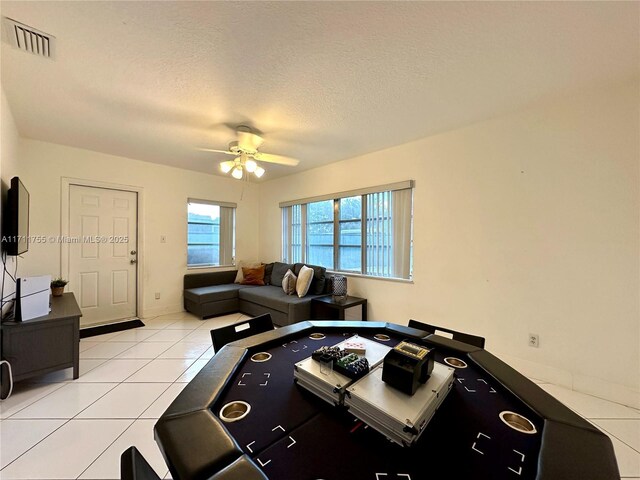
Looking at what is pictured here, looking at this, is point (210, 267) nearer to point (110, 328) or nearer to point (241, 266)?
point (241, 266)

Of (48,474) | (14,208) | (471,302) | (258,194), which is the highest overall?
(258,194)

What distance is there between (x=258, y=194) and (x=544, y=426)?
211 inches

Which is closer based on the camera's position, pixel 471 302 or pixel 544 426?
pixel 544 426

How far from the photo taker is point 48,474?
4.44 feet

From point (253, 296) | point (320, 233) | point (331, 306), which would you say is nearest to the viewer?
point (331, 306)

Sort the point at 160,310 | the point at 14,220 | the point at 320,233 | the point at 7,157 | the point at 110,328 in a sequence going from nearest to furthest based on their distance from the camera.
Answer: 1. the point at 14,220
2. the point at 7,157
3. the point at 110,328
4. the point at 160,310
5. the point at 320,233

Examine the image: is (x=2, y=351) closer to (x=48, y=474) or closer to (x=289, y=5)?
(x=48, y=474)

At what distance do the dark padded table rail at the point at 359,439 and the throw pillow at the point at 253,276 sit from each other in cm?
379

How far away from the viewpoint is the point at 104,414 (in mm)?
1799

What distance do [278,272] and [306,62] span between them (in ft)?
11.4

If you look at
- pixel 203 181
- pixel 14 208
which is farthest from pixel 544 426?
pixel 203 181

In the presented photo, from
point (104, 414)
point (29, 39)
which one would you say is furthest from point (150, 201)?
point (104, 414)

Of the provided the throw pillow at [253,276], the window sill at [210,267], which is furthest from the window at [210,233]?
the throw pillow at [253,276]

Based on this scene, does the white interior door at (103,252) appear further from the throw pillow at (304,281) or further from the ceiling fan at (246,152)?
the throw pillow at (304,281)
